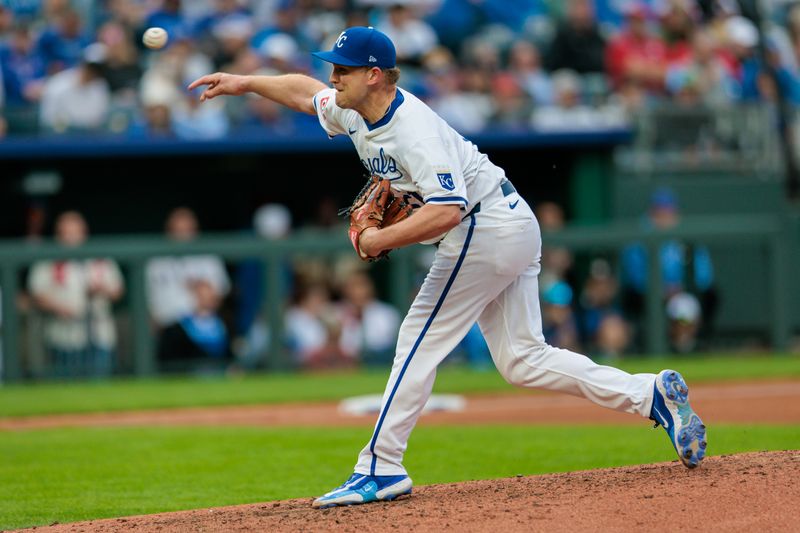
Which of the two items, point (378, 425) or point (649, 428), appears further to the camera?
point (649, 428)

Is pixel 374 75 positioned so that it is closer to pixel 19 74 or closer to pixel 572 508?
pixel 572 508

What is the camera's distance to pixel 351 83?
4.99 m

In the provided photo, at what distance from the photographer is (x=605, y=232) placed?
13.5 metres

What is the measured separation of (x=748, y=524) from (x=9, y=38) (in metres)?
10.7

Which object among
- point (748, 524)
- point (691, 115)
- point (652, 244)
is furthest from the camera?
point (691, 115)

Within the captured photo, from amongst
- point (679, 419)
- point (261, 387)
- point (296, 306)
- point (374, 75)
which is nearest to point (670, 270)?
point (296, 306)

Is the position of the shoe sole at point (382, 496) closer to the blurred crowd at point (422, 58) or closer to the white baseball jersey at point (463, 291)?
the white baseball jersey at point (463, 291)

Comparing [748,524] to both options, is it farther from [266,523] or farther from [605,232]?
[605,232]

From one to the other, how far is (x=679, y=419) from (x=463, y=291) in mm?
1081

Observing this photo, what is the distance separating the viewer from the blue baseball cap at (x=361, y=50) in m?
4.96

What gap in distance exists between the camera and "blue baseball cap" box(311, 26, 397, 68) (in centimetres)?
496

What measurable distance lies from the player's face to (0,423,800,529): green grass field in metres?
2.06

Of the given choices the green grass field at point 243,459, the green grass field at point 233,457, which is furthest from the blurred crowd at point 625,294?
the green grass field at point 243,459

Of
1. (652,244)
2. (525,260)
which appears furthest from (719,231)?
A: (525,260)
